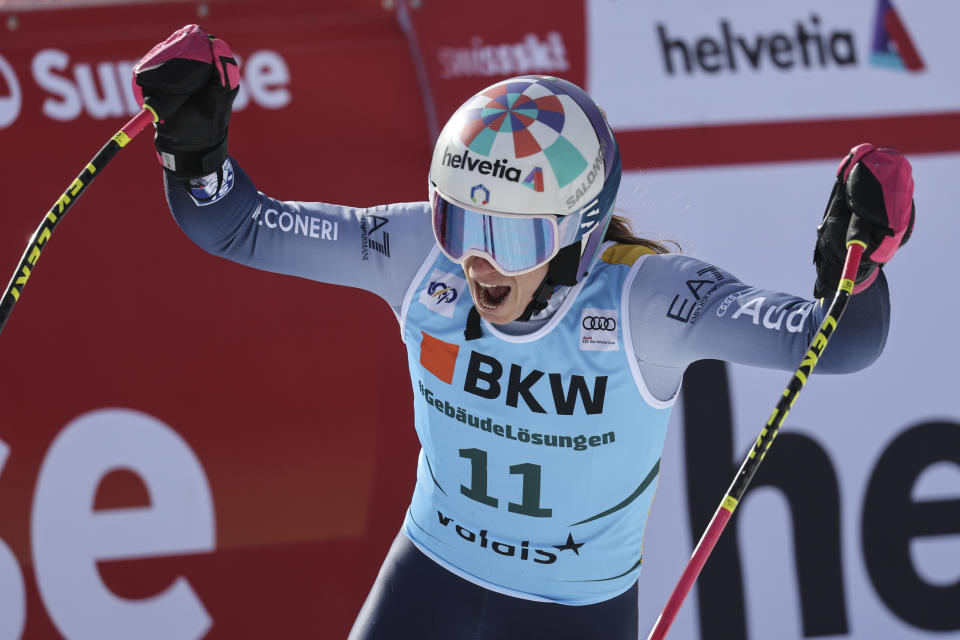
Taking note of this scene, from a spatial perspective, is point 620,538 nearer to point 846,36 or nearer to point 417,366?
point 417,366

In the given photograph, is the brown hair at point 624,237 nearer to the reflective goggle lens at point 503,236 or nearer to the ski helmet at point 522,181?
the ski helmet at point 522,181

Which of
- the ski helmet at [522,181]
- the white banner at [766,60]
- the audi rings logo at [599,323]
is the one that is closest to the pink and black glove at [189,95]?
the ski helmet at [522,181]

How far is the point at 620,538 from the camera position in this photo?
8.43 ft

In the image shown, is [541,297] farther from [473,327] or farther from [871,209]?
[871,209]

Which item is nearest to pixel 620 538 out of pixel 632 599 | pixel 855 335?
pixel 632 599

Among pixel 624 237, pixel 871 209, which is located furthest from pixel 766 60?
pixel 871 209

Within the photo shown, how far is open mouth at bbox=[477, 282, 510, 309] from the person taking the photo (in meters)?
2.35

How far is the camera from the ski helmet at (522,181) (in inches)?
89.0

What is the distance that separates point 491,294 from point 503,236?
16 cm

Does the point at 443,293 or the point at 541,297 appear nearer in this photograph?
the point at 541,297

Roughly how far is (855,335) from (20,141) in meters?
2.77

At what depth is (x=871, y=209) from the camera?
2039 millimetres

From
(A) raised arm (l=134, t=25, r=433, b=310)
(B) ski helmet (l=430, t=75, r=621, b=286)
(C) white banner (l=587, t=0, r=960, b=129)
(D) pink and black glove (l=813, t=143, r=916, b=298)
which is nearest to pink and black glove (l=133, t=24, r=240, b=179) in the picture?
(A) raised arm (l=134, t=25, r=433, b=310)

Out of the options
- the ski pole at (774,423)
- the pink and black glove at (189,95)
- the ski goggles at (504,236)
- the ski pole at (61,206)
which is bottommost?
the ski pole at (774,423)
